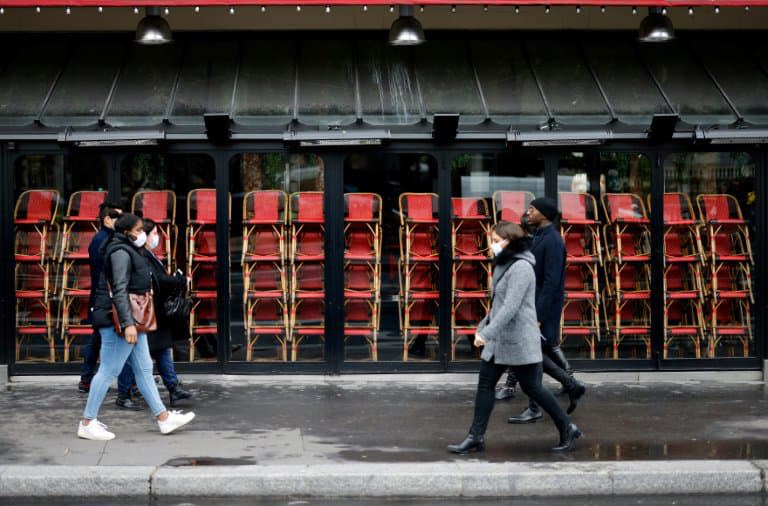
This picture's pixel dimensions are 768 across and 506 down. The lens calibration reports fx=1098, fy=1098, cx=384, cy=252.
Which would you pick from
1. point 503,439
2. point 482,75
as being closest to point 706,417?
point 503,439

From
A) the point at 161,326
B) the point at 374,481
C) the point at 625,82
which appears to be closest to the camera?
the point at 374,481

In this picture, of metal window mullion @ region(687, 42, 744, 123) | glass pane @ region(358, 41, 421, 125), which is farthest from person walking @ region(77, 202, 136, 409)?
metal window mullion @ region(687, 42, 744, 123)

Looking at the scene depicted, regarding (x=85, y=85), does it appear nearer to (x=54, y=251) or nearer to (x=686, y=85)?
(x=54, y=251)

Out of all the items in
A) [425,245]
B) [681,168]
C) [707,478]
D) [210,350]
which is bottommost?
[707,478]

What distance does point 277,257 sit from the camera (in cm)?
1222

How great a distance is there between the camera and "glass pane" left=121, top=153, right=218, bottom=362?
12008 millimetres

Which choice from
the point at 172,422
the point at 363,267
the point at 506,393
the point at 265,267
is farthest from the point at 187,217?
the point at 506,393

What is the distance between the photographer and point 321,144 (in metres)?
11.7

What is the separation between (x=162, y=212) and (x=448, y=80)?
354 cm

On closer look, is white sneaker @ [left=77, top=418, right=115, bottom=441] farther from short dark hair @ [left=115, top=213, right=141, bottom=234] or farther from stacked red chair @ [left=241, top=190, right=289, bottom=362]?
stacked red chair @ [left=241, top=190, right=289, bottom=362]

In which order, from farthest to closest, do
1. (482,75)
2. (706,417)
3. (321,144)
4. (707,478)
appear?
(482,75), (321,144), (706,417), (707,478)

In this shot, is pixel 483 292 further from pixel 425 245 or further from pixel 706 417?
pixel 706 417

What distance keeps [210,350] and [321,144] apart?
2.63 meters

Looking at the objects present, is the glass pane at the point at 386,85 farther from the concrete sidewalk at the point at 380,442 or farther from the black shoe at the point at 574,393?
the black shoe at the point at 574,393
